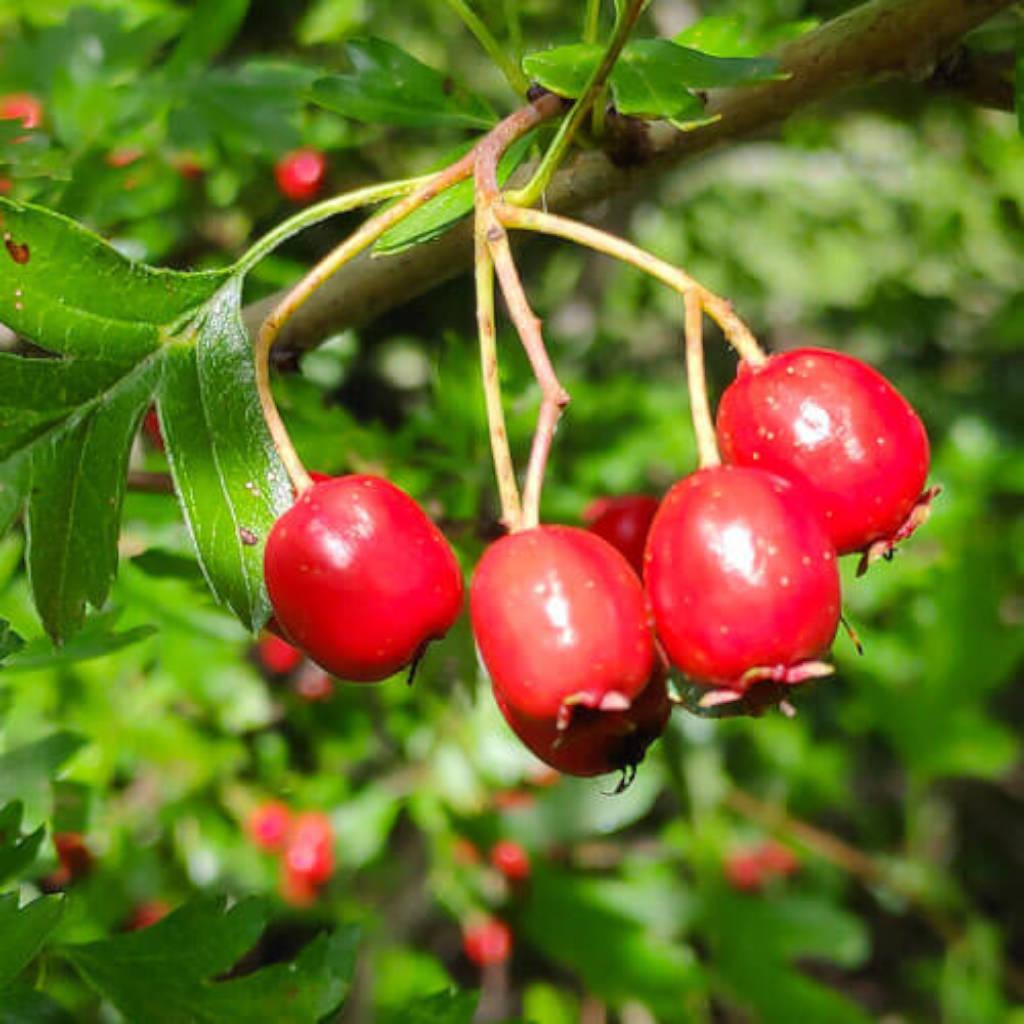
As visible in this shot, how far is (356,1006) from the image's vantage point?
370 centimetres

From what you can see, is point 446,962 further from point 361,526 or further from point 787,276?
point 361,526

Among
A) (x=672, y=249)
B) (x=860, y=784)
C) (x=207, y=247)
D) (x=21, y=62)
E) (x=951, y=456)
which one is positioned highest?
(x=21, y=62)

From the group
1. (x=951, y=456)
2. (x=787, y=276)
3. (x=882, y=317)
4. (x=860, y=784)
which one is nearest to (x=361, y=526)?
(x=951, y=456)

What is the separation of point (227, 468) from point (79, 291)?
176 millimetres

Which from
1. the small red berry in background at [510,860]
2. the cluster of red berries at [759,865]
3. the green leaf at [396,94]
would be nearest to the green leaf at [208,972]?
the green leaf at [396,94]

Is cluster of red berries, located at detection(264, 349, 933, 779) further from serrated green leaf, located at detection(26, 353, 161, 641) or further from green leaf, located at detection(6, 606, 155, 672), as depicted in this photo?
green leaf, located at detection(6, 606, 155, 672)

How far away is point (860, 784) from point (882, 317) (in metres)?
1.78

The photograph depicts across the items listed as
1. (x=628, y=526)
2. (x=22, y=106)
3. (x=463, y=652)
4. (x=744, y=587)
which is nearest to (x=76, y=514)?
(x=628, y=526)

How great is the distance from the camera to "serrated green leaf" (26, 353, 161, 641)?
1.22 meters

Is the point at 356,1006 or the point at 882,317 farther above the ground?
the point at 882,317

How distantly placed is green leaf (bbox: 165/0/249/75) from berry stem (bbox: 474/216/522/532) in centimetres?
110

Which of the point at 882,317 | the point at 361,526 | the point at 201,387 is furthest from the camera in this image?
the point at 882,317

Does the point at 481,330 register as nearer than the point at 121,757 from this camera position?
Yes

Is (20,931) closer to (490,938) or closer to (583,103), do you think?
(583,103)
